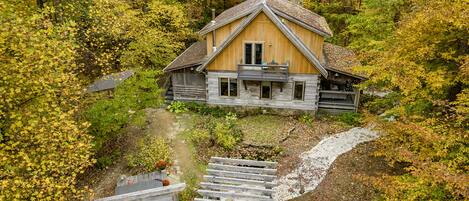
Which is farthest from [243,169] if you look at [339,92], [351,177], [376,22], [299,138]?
[376,22]

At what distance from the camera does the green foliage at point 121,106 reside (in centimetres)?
1798

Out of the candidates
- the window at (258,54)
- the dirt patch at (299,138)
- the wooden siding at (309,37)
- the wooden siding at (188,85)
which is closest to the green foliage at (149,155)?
the wooden siding at (188,85)

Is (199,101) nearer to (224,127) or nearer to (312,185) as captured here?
(224,127)

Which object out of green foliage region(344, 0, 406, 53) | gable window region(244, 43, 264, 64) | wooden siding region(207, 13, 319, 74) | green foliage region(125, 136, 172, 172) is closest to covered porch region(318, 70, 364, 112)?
wooden siding region(207, 13, 319, 74)

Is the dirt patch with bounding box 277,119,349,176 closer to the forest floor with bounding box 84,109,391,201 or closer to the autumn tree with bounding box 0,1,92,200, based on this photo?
the forest floor with bounding box 84,109,391,201

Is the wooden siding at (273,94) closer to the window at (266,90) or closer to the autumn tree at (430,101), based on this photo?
the window at (266,90)

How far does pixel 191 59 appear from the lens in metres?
26.4

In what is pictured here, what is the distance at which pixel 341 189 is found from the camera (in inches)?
685

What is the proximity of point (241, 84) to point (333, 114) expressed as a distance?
708 cm

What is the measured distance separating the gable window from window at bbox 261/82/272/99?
1.69 metres

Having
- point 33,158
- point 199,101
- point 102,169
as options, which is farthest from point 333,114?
point 33,158

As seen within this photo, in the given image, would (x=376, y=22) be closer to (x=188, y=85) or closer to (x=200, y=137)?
(x=188, y=85)

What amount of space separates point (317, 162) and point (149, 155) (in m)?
9.80

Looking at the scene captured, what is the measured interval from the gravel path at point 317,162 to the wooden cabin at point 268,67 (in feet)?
9.62
